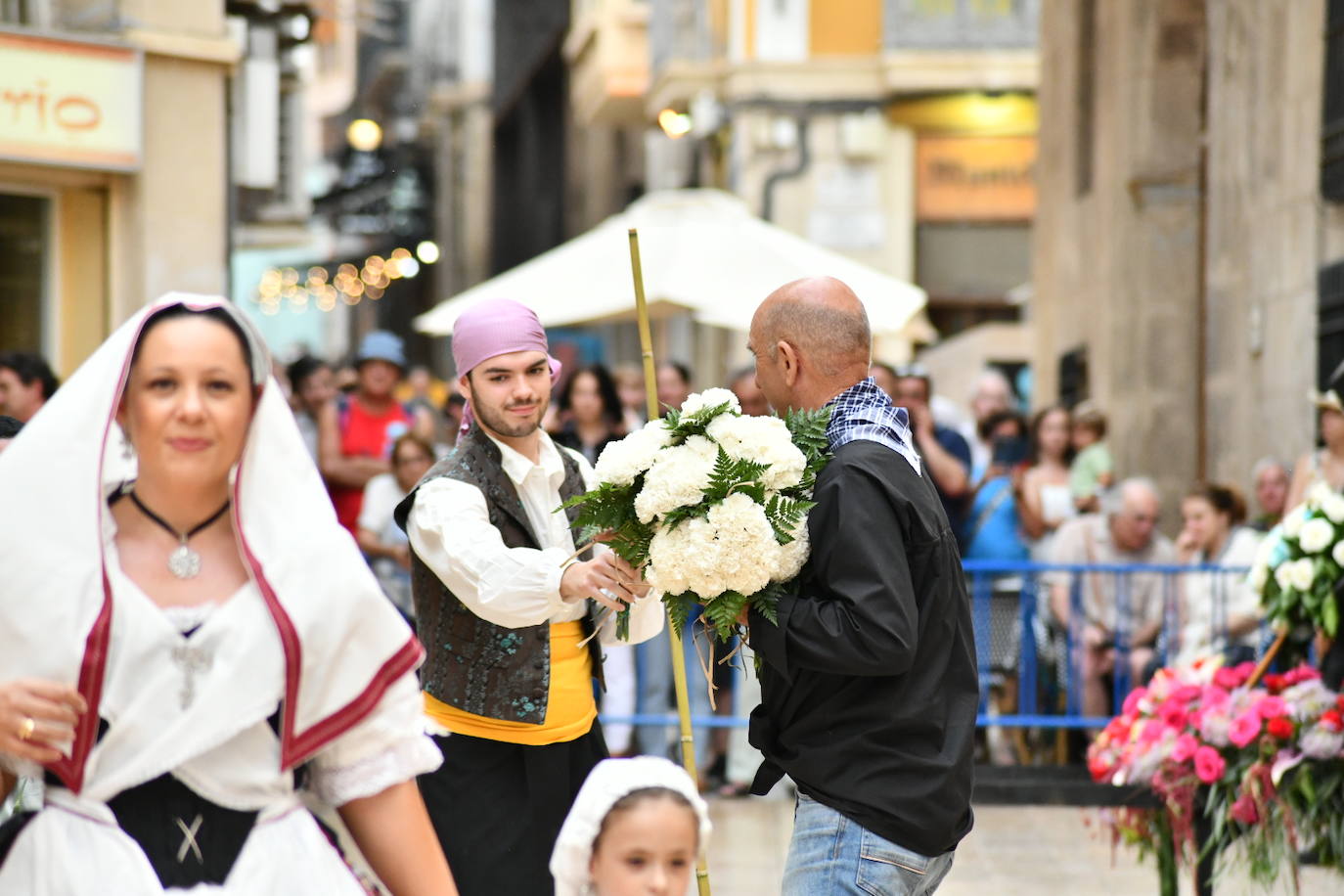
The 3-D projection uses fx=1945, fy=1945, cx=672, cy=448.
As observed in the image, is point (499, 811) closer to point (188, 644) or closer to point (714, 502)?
point (714, 502)

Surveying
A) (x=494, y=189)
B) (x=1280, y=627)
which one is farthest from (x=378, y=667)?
(x=494, y=189)

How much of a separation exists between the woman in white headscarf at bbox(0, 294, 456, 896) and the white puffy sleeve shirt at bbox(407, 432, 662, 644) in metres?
1.37

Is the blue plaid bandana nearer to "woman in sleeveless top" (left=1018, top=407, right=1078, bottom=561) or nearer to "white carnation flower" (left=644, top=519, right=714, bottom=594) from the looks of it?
"white carnation flower" (left=644, top=519, right=714, bottom=594)

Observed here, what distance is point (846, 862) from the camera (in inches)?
160

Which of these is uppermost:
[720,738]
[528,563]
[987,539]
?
[528,563]

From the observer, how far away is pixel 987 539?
10844 mm

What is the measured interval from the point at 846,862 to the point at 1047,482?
25.8ft

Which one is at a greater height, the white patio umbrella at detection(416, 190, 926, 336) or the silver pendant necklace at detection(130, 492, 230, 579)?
the white patio umbrella at detection(416, 190, 926, 336)

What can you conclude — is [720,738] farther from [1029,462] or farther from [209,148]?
[209,148]

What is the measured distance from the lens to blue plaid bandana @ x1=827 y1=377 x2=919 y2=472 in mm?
4184

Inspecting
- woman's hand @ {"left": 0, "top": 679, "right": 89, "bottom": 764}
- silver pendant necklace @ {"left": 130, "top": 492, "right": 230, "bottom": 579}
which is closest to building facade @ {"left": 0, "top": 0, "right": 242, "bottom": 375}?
silver pendant necklace @ {"left": 130, "top": 492, "right": 230, "bottom": 579}

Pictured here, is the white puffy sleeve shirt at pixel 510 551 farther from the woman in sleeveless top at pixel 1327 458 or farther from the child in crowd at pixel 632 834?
the woman in sleeveless top at pixel 1327 458

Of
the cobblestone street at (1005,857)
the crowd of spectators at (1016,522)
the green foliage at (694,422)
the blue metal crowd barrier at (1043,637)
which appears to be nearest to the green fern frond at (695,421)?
the green foliage at (694,422)

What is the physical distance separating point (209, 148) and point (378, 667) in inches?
398
